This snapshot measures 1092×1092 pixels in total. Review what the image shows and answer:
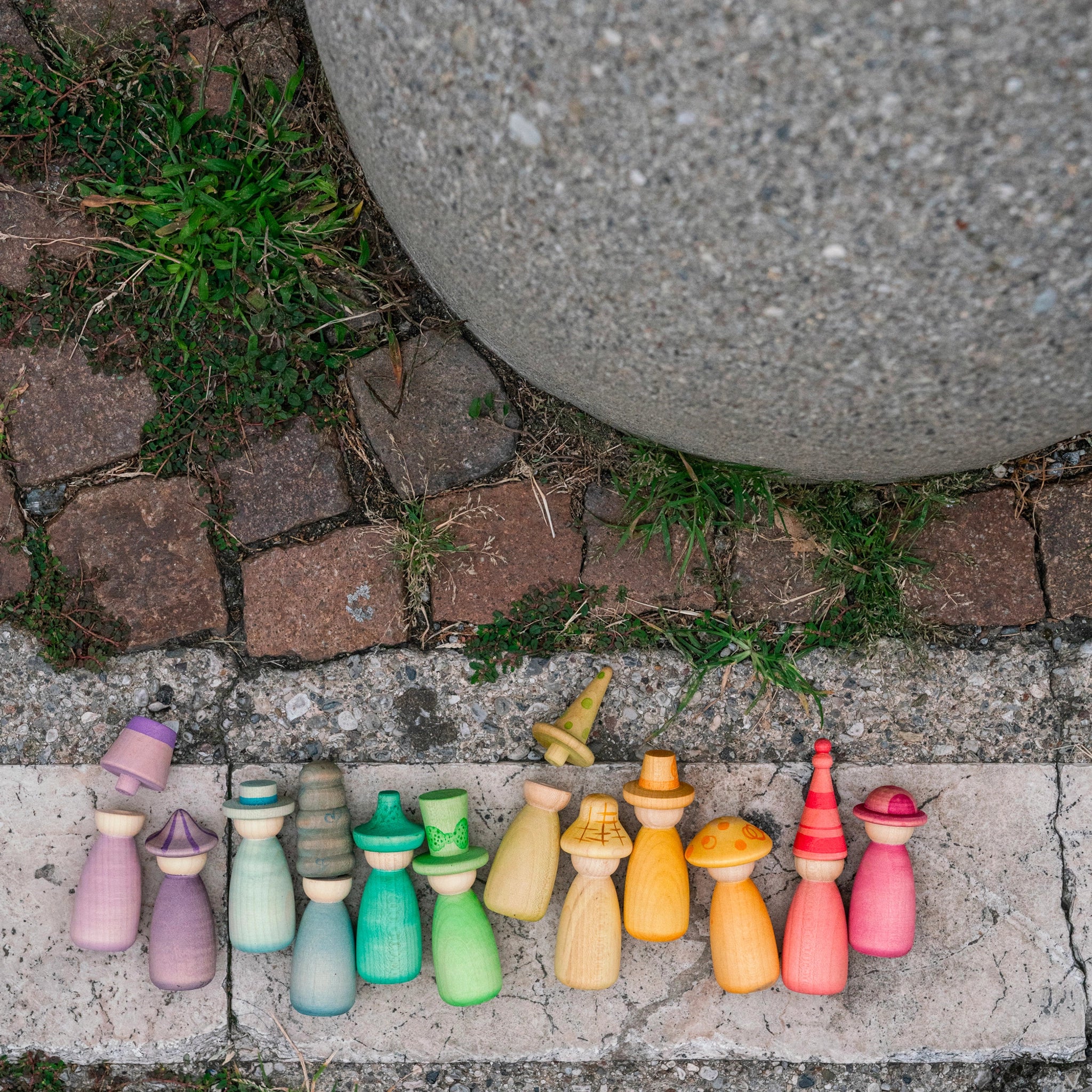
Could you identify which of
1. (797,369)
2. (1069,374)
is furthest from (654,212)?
(1069,374)

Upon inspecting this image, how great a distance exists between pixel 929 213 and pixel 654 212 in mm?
386

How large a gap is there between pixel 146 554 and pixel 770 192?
5.95 ft

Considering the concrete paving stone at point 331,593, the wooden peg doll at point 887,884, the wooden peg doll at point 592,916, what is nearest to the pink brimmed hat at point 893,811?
the wooden peg doll at point 887,884

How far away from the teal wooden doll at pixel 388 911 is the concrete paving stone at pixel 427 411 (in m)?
0.82

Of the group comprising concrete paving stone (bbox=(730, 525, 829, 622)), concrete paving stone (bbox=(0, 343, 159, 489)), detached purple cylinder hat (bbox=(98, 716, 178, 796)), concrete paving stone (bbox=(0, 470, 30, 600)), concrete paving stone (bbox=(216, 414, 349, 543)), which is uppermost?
concrete paving stone (bbox=(0, 343, 159, 489))

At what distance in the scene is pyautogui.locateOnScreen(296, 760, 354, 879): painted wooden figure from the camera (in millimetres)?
2191

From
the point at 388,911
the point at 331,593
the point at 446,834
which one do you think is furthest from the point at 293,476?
the point at 388,911

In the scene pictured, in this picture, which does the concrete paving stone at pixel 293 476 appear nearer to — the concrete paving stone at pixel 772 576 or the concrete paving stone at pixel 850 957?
the concrete paving stone at pixel 850 957

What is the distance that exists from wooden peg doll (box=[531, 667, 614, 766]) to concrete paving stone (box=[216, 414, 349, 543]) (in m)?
0.78

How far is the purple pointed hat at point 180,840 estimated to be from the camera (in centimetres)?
223

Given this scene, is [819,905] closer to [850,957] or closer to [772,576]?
[850,957]

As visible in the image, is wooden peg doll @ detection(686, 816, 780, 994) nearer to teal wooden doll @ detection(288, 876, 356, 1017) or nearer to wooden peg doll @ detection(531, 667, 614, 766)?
wooden peg doll @ detection(531, 667, 614, 766)

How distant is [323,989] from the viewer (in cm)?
220

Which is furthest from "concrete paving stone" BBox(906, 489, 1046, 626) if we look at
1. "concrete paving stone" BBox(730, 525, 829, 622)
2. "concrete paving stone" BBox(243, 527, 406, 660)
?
"concrete paving stone" BBox(243, 527, 406, 660)
